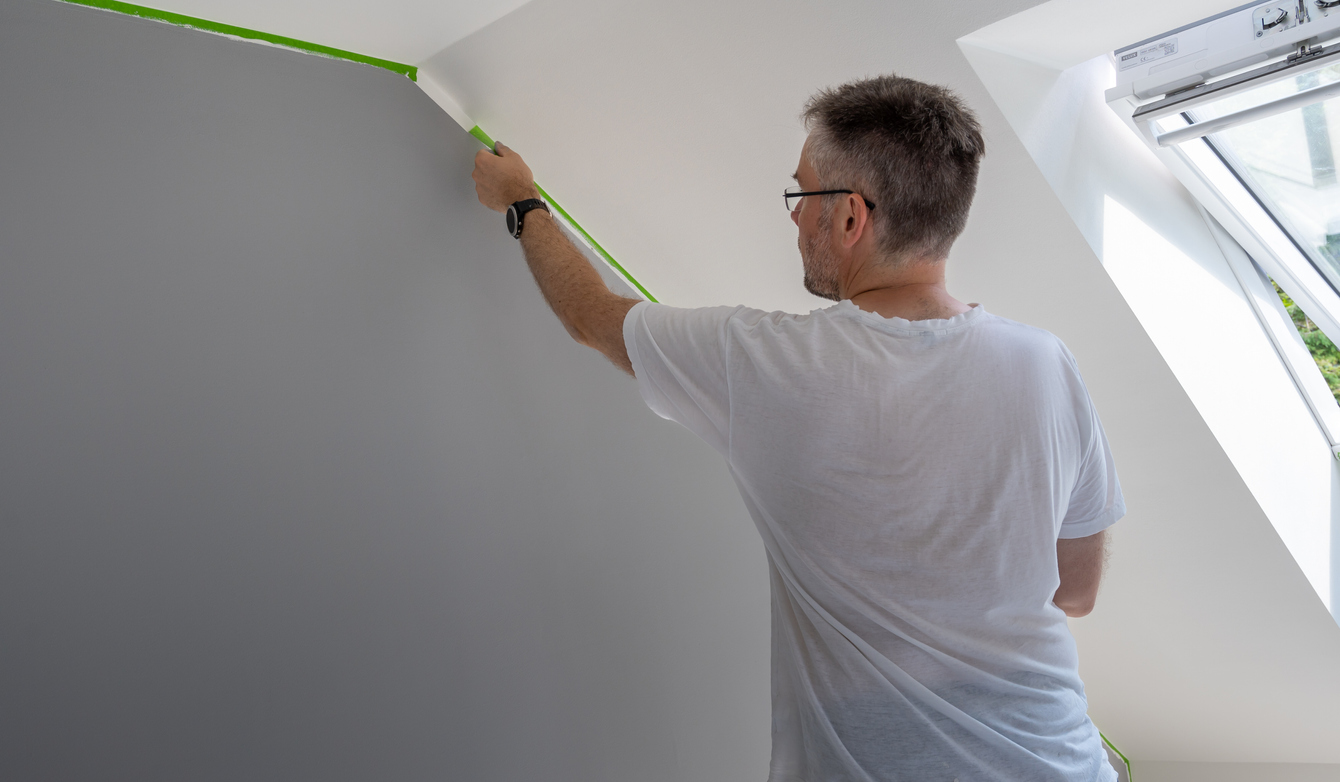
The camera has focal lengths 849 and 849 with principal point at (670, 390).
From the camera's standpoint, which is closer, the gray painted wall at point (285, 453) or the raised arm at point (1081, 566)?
the gray painted wall at point (285, 453)

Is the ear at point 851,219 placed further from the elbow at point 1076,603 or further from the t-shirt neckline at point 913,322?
the elbow at point 1076,603

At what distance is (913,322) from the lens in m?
1.12

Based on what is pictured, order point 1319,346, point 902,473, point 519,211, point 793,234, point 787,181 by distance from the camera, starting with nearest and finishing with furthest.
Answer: point 902,473
point 519,211
point 787,181
point 793,234
point 1319,346

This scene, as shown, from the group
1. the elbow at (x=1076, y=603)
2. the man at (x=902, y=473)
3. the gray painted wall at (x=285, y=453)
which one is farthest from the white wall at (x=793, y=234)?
the elbow at (x=1076, y=603)

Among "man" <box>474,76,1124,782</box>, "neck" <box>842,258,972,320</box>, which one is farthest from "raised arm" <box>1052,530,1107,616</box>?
"neck" <box>842,258,972,320</box>

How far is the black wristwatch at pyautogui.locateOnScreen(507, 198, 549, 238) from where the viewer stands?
1526 millimetres

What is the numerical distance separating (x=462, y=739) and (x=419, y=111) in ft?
3.75

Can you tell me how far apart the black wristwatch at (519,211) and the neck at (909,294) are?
0.60m

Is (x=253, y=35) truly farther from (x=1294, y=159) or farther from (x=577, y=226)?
(x=1294, y=159)

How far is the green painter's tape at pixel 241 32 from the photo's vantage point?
117cm

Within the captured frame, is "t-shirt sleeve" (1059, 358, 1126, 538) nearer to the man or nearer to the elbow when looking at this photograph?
the man

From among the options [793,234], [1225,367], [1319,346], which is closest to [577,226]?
[793,234]

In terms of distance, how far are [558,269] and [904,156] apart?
1.84 ft

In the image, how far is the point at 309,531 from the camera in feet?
4.20
